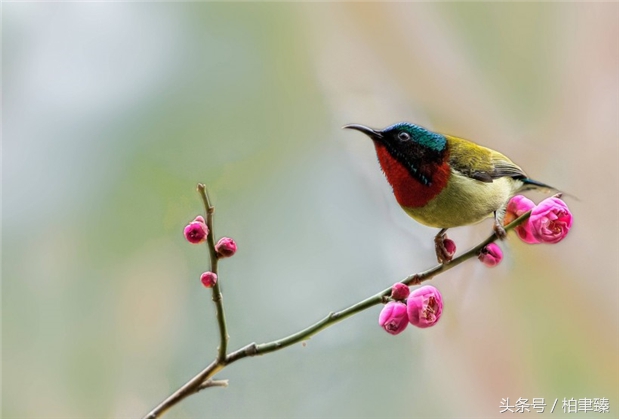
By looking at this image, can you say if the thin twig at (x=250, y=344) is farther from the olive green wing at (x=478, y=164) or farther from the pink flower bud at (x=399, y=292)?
the olive green wing at (x=478, y=164)

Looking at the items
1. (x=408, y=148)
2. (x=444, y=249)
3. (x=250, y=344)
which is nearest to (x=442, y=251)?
(x=444, y=249)

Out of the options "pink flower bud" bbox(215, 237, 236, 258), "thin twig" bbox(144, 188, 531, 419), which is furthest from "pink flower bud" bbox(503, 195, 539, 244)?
"pink flower bud" bbox(215, 237, 236, 258)

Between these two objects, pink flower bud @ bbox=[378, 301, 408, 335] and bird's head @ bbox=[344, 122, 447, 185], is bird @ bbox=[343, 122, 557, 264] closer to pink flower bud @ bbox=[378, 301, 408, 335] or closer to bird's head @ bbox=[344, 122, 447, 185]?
bird's head @ bbox=[344, 122, 447, 185]

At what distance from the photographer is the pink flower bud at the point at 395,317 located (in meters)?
0.52

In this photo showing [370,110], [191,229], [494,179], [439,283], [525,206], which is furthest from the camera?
[370,110]

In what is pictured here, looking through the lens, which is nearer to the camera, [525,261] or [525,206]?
[525,206]

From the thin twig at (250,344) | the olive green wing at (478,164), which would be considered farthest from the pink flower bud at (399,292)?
the olive green wing at (478,164)

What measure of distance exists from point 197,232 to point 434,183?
299mm

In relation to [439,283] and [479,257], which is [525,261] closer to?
[439,283]

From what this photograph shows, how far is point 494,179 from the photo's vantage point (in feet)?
2.39

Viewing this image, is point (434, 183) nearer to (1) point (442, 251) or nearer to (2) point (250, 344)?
(1) point (442, 251)

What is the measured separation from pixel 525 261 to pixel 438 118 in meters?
0.31

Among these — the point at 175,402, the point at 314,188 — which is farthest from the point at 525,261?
the point at 175,402

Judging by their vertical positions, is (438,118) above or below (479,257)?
above
